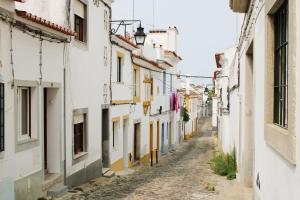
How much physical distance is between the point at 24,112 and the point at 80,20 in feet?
14.9

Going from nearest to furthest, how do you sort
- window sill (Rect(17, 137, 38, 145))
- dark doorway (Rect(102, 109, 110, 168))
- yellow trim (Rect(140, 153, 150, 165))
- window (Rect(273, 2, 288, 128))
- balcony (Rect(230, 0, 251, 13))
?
window (Rect(273, 2, 288, 128)) → window sill (Rect(17, 137, 38, 145)) → balcony (Rect(230, 0, 251, 13)) → dark doorway (Rect(102, 109, 110, 168)) → yellow trim (Rect(140, 153, 150, 165))

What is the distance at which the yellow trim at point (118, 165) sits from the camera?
17016 mm

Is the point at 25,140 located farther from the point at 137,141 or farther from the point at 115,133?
the point at 137,141

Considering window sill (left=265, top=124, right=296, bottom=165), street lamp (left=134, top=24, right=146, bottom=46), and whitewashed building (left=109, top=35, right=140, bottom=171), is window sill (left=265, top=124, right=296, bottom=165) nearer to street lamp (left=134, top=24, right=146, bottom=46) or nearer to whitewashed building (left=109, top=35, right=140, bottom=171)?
street lamp (left=134, top=24, right=146, bottom=46)

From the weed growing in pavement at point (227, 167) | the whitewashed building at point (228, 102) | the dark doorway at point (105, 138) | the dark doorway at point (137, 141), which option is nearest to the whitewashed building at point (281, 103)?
the weed growing in pavement at point (227, 167)

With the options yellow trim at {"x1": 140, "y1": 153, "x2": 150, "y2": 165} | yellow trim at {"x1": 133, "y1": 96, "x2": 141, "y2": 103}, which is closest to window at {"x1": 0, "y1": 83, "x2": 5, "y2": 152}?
yellow trim at {"x1": 133, "y1": 96, "x2": 141, "y2": 103}

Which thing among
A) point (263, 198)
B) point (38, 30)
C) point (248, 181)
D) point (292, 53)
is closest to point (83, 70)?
point (38, 30)

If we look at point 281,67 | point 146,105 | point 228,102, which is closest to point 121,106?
point 228,102

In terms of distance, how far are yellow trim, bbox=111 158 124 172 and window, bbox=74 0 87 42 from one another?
596cm

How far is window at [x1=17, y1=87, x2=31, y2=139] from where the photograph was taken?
8680 millimetres

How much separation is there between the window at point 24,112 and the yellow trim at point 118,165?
318 inches

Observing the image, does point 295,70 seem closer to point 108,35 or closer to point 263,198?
point 263,198

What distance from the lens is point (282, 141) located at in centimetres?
409

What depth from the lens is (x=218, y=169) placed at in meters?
14.9
